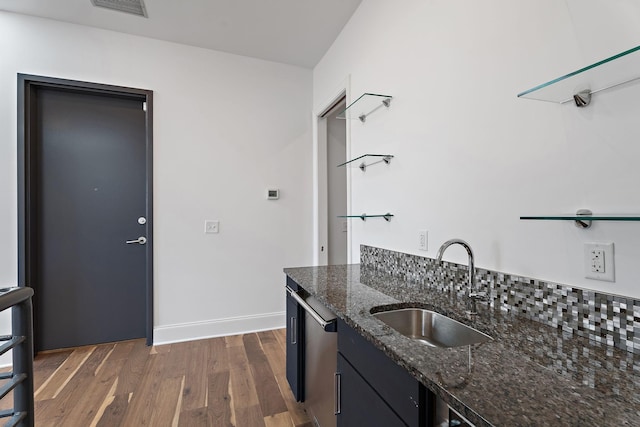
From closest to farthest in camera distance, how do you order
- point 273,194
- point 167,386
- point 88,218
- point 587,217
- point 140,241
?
point 587,217, point 167,386, point 88,218, point 140,241, point 273,194

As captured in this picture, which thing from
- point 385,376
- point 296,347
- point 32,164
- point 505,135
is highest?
point 32,164

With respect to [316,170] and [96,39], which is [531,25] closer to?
[316,170]

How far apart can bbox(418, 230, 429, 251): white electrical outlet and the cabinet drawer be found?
0.71 meters

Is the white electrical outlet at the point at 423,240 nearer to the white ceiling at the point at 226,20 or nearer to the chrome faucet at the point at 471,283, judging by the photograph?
the chrome faucet at the point at 471,283

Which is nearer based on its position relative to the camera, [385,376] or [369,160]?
[385,376]

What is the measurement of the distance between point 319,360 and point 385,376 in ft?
2.20

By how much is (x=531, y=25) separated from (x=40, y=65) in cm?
355

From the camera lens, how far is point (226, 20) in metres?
2.58

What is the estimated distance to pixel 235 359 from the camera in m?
2.56

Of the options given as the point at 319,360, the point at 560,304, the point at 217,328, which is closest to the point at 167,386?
the point at 217,328

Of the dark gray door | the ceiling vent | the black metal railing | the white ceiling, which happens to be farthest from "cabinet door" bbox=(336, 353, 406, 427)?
the ceiling vent

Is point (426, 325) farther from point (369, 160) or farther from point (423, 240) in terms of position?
point (369, 160)

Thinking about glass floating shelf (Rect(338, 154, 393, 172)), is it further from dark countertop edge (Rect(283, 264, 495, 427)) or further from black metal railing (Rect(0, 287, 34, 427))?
black metal railing (Rect(0, 287, 34, 427))

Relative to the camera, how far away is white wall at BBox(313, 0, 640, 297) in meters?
0.90
